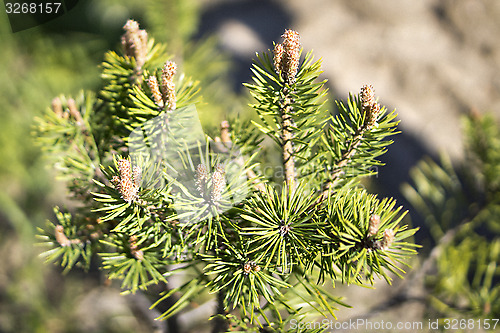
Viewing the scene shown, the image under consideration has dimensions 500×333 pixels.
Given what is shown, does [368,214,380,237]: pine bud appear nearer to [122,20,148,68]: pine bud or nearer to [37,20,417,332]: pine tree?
[37,20,417,332]: pine tree

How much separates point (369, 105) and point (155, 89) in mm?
157

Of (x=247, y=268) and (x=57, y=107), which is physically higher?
(x=57, y=107)

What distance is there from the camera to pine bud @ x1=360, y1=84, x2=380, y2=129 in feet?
0.80

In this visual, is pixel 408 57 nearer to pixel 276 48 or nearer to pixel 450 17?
pixel 450 17

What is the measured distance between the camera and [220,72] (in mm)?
934

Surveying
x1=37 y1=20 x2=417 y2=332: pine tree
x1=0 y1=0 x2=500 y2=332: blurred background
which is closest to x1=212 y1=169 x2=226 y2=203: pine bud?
x1=37 y1=20 x2=417 y2=332: pine tree

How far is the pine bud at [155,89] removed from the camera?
0.25 metres

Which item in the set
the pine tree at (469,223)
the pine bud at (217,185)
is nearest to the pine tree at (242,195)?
the pine bud at (217,185)

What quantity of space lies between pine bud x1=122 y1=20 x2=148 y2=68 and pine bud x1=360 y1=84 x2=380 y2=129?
0.19 metres

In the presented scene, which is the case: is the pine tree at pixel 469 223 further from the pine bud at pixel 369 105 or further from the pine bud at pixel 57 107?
the pine bud at pixel 57 107

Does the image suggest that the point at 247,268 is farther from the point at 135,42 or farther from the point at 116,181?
the point at 135,42

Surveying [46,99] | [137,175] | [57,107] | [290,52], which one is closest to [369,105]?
[290,52]

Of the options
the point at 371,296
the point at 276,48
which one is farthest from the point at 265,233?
the point at 371,296

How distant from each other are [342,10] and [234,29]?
1.21 ft
